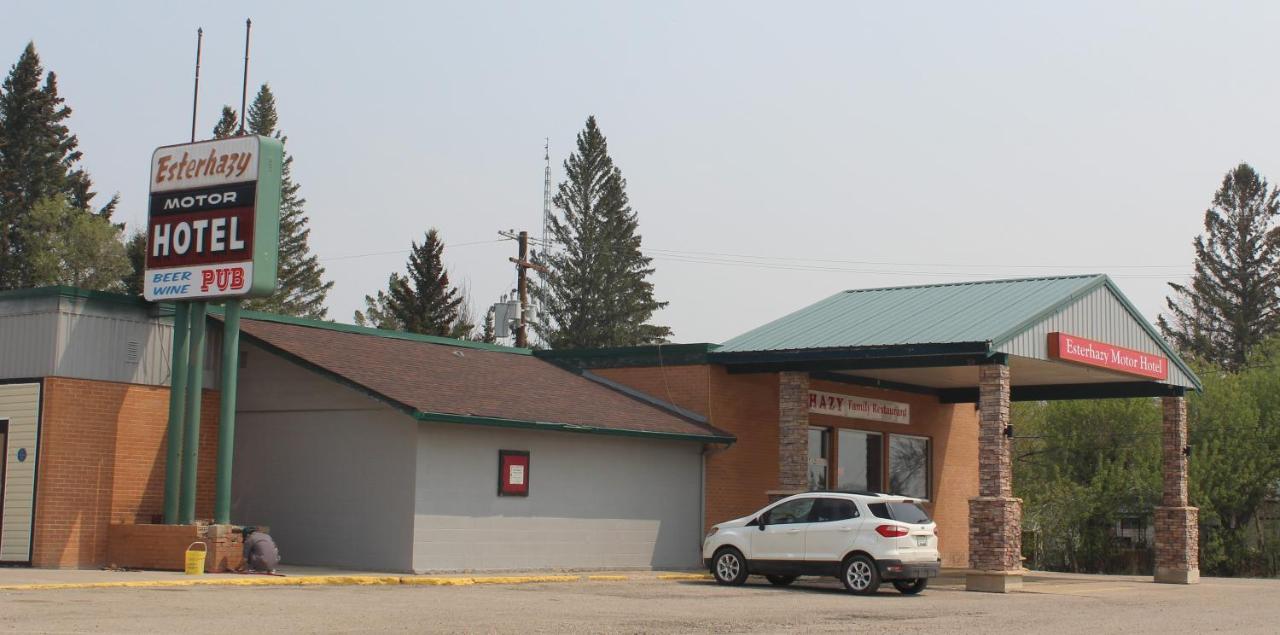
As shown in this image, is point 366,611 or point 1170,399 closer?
point 366,611

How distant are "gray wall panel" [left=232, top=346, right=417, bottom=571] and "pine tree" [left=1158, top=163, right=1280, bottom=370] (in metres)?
56.5

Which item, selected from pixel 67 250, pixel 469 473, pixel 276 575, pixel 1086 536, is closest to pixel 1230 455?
pixel 1086 536

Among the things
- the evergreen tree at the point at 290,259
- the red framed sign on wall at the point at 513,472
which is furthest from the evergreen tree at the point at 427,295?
the red framed sign on wall at the point at 513,472

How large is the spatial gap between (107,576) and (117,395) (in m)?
3.73

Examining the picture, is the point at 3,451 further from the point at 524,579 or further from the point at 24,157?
the point at 24,157

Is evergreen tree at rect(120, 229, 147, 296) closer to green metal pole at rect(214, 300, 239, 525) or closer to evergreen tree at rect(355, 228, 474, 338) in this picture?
evergreen tree at rect(355, 228, 474, 338)

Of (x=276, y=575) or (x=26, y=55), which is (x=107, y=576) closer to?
(x=276, y=575)

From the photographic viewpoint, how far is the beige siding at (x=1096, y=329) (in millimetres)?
26077

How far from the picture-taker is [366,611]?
52.6 ft

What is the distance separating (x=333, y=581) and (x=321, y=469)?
3.80m

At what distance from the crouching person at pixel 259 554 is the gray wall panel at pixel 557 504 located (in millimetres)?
2247

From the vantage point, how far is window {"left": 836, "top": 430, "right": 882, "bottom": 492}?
31.9 metres

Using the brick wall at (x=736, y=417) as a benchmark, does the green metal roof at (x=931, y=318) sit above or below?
above

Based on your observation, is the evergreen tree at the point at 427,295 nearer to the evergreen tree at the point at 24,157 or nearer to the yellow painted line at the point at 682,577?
the evergreen tree at the point at 24,157
